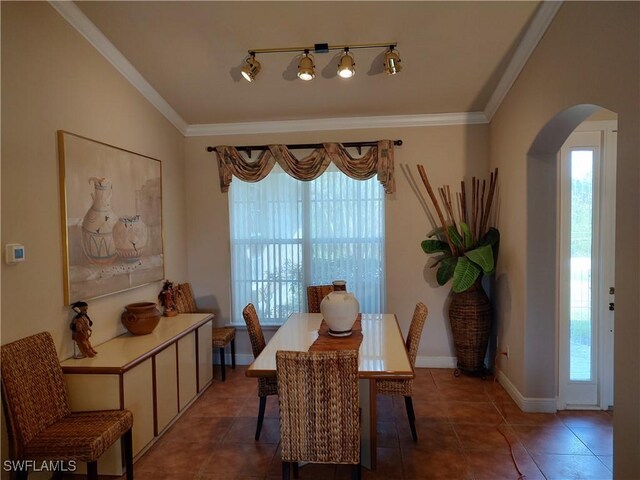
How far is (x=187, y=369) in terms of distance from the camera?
3.06 meters

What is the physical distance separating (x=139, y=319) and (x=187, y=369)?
1.96 ft

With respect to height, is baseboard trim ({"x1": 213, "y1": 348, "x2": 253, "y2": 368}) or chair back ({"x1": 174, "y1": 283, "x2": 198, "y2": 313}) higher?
Result: chair back ({"x1": 174, "y1": 283, "x2": 198, "y2": 313})

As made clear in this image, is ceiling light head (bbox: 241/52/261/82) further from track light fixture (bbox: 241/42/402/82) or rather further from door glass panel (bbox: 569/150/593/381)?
door glass panel (bbox: 569/150/593/381)

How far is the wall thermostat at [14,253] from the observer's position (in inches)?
77.2

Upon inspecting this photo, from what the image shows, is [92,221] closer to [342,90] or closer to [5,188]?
[5,188]

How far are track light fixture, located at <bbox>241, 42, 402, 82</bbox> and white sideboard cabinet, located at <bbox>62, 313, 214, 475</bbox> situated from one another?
2.14 metres

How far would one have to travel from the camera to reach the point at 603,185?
2.84 m

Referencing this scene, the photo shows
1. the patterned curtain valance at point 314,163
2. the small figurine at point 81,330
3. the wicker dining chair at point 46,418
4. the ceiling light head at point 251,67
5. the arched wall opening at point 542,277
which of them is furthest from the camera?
the patterned curtain valance at point 314,163

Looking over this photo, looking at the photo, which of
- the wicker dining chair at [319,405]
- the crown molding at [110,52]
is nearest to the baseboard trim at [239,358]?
the wicker dining chair at [319,405]

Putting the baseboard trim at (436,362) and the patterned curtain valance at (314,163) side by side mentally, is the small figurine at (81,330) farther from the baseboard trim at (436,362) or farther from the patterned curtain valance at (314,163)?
the baseboard trim at (436,362)

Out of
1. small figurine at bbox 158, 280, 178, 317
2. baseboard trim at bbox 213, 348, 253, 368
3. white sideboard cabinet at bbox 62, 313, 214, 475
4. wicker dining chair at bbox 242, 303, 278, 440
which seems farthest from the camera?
baseboard trim at bbox 213, 348, 253, 368

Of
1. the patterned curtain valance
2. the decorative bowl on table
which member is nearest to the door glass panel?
the patterned curtain valance

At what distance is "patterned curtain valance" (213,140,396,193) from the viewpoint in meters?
3.79

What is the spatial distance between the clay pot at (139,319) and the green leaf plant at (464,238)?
2.55 m
